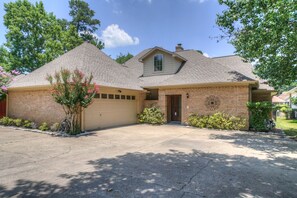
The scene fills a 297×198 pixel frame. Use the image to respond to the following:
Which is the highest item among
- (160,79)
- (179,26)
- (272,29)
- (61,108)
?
(179,26)

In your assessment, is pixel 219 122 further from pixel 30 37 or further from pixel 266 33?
pixel 30 37

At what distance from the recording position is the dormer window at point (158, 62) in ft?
60.6

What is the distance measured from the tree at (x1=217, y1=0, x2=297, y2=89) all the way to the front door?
639 centimetres

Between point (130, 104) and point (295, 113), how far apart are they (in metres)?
22.0

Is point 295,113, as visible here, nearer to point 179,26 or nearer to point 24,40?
point 179,26

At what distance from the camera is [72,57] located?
48.0ft

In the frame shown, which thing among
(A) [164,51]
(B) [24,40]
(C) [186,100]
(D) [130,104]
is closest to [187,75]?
(C) [186,100]

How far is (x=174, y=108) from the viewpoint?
16859 millimetres

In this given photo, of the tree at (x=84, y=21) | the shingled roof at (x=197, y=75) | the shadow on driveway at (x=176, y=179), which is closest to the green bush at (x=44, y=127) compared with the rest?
the shadow on driveway at (x=176, y=179)

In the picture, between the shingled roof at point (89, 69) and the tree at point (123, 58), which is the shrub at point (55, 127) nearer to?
the shingled roof at point (89, 69)

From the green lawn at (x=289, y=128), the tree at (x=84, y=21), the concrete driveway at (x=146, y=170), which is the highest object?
the tree at (x=84, y=21)

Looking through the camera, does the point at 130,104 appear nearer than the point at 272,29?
No

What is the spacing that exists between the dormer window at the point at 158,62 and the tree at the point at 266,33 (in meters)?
7.39

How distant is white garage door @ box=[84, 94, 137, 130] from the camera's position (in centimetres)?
1222
